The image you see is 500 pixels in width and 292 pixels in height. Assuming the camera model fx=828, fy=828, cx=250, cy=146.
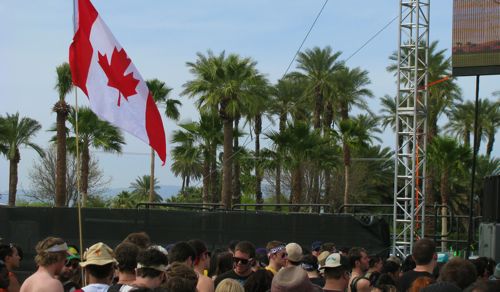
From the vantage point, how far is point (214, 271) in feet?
27.5

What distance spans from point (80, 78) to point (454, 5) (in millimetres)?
9357

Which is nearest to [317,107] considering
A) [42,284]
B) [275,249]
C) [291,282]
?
[275,249]

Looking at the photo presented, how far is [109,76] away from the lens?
10.0m

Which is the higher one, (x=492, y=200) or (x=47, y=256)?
(x=492, y=200)

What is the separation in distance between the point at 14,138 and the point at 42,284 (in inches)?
1544

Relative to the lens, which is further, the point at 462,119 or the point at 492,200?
the point at 462,119

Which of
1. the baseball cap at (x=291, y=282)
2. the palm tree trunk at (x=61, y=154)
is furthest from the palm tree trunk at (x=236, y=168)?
the baseball cap at (x=291, y=282)

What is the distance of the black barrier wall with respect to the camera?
16.1 meters

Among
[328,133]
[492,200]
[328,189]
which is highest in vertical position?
[328,133]

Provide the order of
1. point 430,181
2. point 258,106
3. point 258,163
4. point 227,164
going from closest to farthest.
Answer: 1. point 227,164
2. point 258,106
3. point 430,181
4. point 258,163

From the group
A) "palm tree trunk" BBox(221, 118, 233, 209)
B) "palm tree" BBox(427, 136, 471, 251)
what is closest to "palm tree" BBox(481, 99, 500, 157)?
"palm tree" BBox(427, 136, 471, 251)

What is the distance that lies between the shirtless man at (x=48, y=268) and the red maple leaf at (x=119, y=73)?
144 inches

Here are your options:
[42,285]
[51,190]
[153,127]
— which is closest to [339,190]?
[51,190]

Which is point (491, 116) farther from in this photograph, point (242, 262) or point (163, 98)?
point (242, 262)
